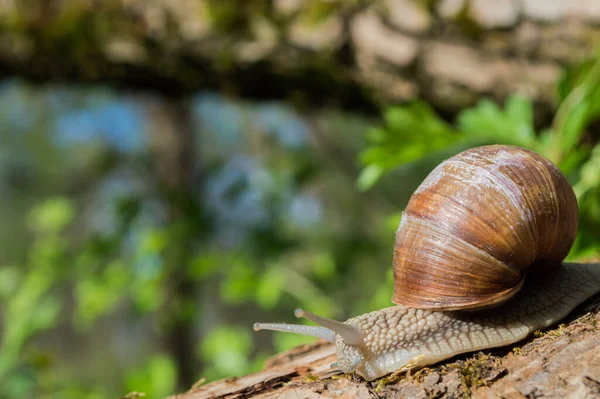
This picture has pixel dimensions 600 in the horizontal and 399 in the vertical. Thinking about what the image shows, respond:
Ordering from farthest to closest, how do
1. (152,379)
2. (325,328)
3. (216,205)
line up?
(216,205), (152,379), (325,328)

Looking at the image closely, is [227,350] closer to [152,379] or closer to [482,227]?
[152,379]

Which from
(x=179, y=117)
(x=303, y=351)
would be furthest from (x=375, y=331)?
(x=179, y=117)

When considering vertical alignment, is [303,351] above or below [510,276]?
above

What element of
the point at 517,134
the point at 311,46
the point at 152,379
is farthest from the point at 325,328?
the point at 311,46

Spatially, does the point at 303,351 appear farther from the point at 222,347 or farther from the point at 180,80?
the point at 180,80

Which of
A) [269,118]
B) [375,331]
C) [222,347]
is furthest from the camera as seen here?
[269,118]

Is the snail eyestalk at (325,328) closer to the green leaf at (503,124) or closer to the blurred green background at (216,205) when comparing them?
the blurred green background at (216,205)

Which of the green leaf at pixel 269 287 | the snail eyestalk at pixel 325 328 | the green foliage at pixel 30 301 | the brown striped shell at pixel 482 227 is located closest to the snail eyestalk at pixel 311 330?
the snail eyestalk at pixel 325 328

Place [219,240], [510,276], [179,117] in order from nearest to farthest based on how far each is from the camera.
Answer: [510,276] < [219,240] < [179,117]
